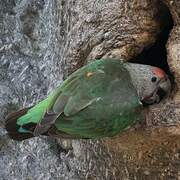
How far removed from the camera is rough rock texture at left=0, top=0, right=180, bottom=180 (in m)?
1.86

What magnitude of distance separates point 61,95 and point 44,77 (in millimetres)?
504

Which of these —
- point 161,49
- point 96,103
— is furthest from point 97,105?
point 161,49

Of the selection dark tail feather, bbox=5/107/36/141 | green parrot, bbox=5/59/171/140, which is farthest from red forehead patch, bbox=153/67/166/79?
dark tail feather, bbox=5/107/36/141

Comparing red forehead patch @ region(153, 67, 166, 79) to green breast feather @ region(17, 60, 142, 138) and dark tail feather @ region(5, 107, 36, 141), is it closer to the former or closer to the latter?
green breast feather @ region(17, 60, 142, 138)

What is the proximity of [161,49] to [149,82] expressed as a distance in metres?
0.21

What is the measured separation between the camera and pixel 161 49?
210 centimetres

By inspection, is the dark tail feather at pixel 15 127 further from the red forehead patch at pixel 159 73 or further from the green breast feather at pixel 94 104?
the red forehead patch at pixel 159 73

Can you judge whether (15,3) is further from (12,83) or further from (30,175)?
(30,175)

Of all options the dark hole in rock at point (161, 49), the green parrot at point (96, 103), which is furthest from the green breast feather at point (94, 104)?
the dark hole in rock at point (161, 49)

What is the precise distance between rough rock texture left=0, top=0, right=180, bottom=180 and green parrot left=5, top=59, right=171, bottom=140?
60 mm

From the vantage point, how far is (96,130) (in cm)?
178

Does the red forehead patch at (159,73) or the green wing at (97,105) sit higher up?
the green wing at (97,105)

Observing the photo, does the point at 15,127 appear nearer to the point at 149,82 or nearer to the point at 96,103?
the point at 96,103

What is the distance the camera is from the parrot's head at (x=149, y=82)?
1.87 metres
